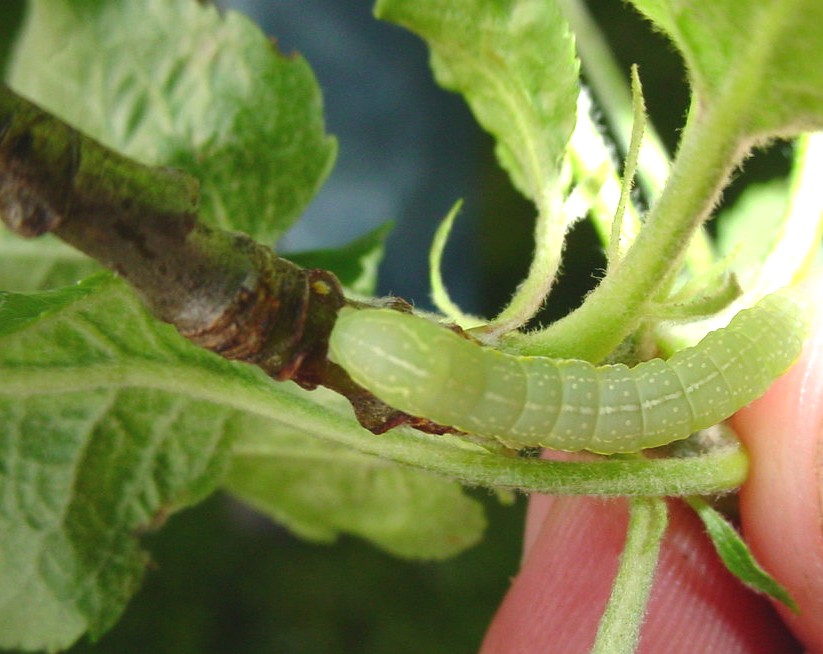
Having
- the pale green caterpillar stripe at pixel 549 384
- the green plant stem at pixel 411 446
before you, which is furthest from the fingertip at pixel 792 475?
the pale green caterpillar stripe at pixel 549 384

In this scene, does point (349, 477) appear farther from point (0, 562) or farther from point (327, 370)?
point (327, 370)

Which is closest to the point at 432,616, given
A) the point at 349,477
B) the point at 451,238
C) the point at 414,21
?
the point at 349,477

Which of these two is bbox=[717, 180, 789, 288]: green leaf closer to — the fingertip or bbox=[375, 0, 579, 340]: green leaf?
the fingertip

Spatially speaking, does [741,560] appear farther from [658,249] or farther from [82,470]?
[82,470]

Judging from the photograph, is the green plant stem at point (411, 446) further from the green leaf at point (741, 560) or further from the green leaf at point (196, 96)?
the green leaf at point (196, 96)

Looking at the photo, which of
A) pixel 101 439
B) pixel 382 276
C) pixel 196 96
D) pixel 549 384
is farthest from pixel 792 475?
pixel 382 276

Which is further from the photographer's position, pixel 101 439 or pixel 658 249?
pixel 101 439
